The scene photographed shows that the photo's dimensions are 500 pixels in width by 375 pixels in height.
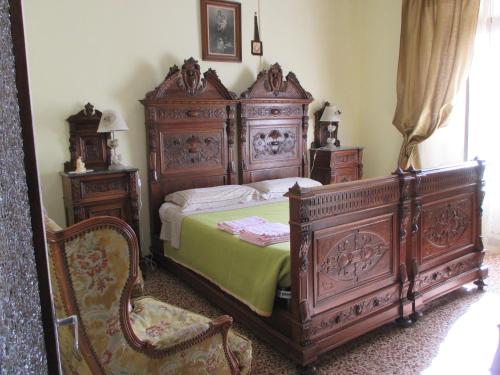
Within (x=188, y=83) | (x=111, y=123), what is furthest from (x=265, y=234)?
(x=188, y=83)

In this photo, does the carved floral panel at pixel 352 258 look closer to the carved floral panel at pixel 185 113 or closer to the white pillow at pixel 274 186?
the white pillow at pixel 274 186

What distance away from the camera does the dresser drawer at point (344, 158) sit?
4.64 metres

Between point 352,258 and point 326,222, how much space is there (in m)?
0.31

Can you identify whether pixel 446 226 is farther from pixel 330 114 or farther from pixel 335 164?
pixel 330 114

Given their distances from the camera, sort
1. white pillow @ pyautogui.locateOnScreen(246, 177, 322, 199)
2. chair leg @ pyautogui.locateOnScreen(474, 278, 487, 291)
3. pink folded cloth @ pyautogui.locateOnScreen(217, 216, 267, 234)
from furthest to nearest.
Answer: white pillow @ pyautogui.locateOnScreen(246, 177, 322, 199)
chair leg @ pyautogui.locateOnScreen(474, 278, 487, 291)
pink folded cloth @ pyautogui.locateOnScreen(217, 216, 267, 234)

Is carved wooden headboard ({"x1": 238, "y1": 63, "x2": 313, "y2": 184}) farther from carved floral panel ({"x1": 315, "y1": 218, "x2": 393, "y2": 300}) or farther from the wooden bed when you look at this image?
carved floral panel ({"x1": 315, "y1": 218, "x2": 393, "y2": 300})

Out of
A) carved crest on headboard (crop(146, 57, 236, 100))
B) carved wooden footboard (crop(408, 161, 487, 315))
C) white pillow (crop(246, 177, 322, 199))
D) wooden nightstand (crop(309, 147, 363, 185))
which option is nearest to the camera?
carved wooden footboard (crop(408, 161, 487, 315))

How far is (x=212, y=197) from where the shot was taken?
3.74 meters

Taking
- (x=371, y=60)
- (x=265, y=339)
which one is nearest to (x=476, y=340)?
(x=265, y=339)

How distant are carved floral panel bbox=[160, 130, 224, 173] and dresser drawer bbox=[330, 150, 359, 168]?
1.28 m

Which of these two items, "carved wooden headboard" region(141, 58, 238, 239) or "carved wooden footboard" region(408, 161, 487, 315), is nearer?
"carved wooden footboard" region(408, 161, 487, 315)

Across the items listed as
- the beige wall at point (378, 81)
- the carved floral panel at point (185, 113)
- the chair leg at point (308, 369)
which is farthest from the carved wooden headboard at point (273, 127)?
the chair leg at point (308, 369)

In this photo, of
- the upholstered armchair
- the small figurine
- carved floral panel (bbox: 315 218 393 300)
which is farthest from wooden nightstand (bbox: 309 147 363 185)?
the upholstered armchair

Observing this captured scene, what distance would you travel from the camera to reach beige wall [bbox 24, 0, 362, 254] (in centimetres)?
339
